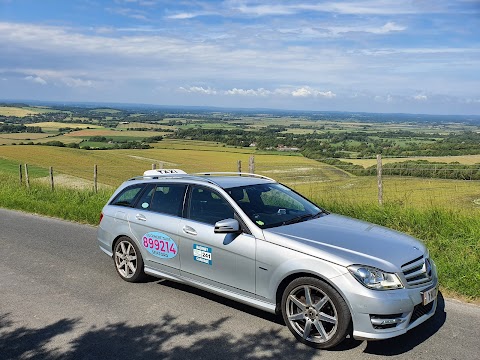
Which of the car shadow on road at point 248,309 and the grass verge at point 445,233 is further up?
the grass verge at point 445,233

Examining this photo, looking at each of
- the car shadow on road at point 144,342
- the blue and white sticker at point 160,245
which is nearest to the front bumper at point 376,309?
the car shadow on road at point 144,342

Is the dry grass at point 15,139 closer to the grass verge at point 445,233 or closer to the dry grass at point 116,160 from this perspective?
the dry grass at point 116,160

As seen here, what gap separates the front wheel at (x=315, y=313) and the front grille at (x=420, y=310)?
63cm

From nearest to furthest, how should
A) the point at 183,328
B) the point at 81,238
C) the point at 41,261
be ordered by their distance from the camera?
the point at 183,328
the point at 41,261
the point at 81,238

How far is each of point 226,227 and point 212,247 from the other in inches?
17.0

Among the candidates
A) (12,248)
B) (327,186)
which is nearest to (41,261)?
(12,248)

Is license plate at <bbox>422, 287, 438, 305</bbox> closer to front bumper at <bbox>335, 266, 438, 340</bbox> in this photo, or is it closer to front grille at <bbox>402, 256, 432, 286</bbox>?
front grille at <bbox>402, 256, 432, 286</bbox>

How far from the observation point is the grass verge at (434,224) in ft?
20.3

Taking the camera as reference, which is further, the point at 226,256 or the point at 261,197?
the point at 261,197

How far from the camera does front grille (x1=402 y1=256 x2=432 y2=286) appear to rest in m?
4.39

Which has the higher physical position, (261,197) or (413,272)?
(261,197)

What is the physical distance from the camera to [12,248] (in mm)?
8898

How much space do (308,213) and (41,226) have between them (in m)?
7.75

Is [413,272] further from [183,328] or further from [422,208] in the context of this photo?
[422,208]
